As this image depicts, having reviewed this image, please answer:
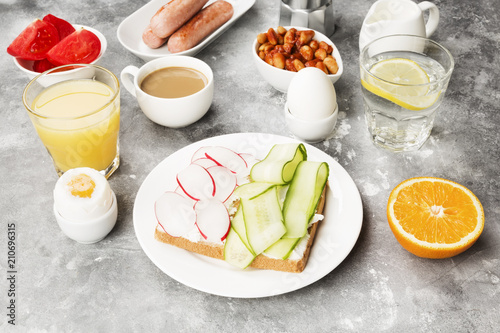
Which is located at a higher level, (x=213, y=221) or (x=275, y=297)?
(x=213, y=221)

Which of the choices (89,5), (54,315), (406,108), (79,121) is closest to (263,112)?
(406,108)

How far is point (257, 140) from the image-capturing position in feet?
4.72

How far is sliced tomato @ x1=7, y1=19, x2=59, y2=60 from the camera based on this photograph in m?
1.56

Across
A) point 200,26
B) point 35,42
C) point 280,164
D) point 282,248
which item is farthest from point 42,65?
point 282,248

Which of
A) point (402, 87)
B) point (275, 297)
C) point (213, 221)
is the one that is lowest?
point (275, 297)

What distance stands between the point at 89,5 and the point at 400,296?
1.71 metres

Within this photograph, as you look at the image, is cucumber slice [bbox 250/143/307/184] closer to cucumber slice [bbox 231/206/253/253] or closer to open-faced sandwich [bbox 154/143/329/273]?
open-faced sandwich [bbox 154/143/329/273]

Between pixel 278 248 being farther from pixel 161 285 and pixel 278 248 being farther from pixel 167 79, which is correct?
pixel 167 79

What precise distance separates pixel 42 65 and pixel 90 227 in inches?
25.8

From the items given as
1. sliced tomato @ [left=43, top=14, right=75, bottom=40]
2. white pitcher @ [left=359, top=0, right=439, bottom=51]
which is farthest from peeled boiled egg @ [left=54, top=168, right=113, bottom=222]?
white pitcher @ [left=359, top=0, right=439, bottom=51]

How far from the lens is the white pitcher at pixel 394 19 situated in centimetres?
164

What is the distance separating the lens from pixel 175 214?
1.19 meters

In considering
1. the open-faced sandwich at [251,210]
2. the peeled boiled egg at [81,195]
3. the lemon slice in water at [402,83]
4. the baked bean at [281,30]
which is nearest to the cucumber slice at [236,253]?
the open-faced sandwich at [251,210]

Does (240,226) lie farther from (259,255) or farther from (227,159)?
(227,159)
